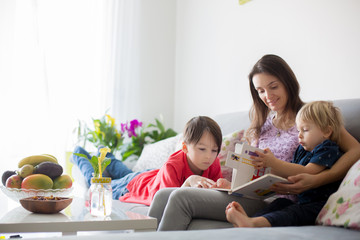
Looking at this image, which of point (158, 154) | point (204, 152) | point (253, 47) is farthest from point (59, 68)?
point (204, 152)

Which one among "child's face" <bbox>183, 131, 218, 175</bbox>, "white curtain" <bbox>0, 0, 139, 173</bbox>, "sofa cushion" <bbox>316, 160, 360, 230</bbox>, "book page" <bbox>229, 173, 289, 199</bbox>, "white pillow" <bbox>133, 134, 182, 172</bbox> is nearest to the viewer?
→ "sofa cushion" <bbox>316, 160, 360, 230</bbox>

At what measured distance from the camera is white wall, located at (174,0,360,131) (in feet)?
7.00

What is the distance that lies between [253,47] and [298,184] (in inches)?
61.2

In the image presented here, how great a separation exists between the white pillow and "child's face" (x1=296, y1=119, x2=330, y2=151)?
103 cm

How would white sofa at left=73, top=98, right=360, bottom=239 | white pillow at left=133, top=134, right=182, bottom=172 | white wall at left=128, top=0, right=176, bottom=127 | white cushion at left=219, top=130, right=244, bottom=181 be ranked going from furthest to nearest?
white wall at left=128, top=0, right=176, bottom=127 → white pillow at left=133, top=134, right=182, bottom=172 → white cushion at left=219, top=130, right=244, bottom=181 → white sofa at left=73, top=98, right=360, bottom=239

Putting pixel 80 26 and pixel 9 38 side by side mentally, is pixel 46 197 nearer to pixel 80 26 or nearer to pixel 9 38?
pixel 9 38

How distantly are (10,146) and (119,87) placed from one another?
107 cm

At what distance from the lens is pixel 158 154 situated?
2.70 m

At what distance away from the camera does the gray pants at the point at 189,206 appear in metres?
1.40

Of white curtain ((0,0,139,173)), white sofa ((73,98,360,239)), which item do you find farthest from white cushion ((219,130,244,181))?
white curtain ((0,0,139,173))

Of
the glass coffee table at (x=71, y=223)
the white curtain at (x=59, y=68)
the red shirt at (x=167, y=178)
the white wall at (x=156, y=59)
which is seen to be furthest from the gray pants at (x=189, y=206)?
the white wall at (x=156, y=59)

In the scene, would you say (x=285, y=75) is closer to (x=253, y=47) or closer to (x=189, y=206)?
(x=189, y=206)

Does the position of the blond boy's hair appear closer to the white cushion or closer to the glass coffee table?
the white cushion

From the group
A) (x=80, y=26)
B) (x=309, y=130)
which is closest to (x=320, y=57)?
(x=309, y=130)
